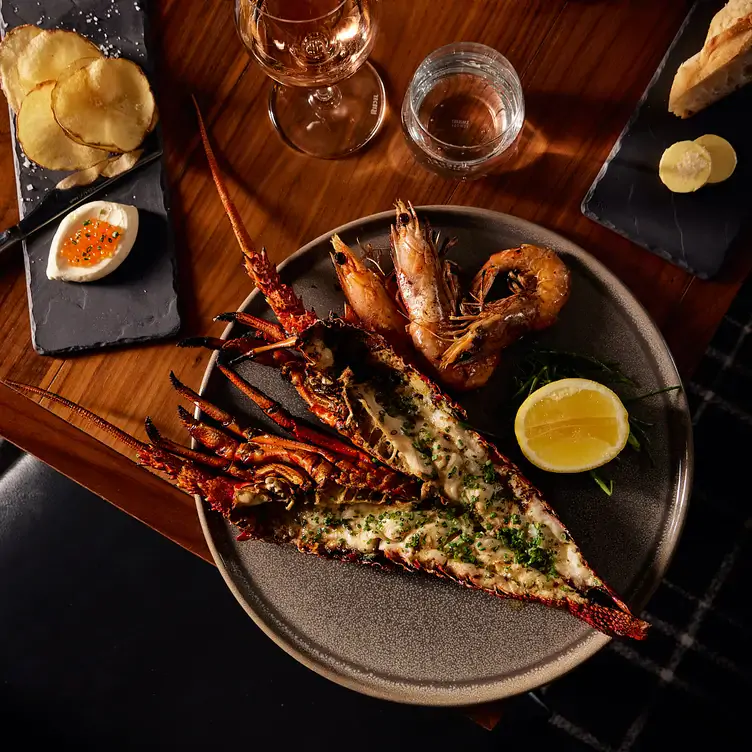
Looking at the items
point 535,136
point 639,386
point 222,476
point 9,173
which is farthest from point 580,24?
point 9,173

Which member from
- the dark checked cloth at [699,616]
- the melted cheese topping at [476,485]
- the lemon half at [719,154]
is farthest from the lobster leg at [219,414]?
the dark checked cloth at [699,616]

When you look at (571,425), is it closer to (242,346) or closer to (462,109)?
(242,346)

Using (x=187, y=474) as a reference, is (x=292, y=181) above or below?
above

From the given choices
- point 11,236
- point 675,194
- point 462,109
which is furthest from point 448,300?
point 11,236

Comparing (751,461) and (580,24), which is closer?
(580,24)

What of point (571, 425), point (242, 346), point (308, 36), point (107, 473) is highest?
point (308, 36)

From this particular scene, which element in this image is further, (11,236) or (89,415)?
(11,236)

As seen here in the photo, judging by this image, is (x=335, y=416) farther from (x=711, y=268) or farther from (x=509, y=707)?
(x=509, y=707)
